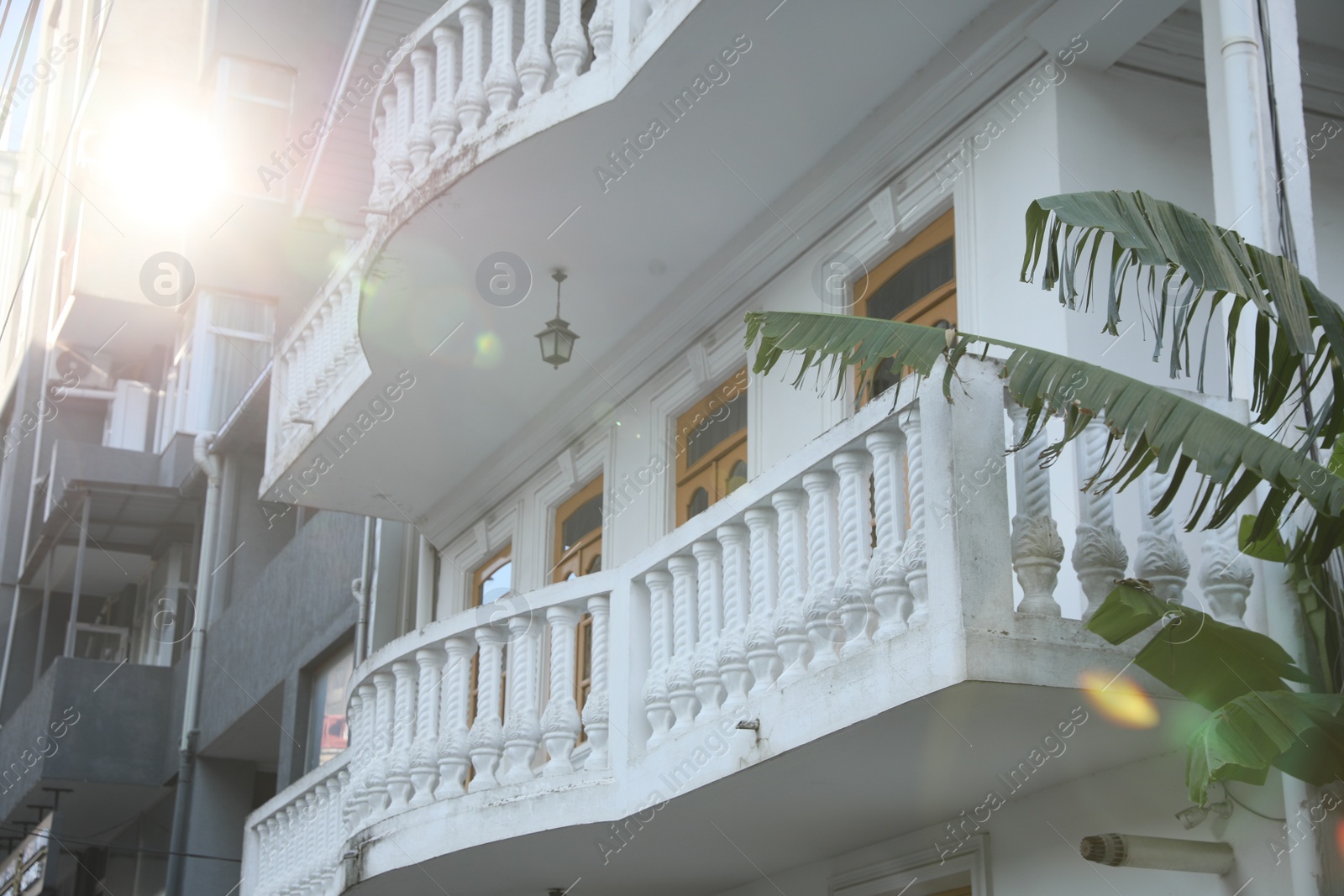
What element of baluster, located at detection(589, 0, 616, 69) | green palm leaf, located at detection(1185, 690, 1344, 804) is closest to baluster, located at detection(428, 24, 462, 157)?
baluster, located at detection(589, 0, 616, 69)

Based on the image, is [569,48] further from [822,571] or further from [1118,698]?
[1118,698]

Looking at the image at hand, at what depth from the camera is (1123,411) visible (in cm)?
532

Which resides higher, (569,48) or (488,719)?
(569,48)

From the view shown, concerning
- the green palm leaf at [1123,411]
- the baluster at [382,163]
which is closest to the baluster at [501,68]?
the baluster at [382,163]

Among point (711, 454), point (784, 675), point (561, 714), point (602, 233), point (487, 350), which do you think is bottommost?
point (784, 675)

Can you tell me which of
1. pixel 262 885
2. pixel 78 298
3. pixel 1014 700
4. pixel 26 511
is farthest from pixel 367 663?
pixel 26 511

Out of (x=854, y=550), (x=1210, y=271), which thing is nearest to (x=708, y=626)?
(x=854, y=550)

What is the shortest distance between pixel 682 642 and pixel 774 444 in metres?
2.69

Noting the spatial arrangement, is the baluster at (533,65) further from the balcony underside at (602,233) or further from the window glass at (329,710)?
the window glass at (329,710)

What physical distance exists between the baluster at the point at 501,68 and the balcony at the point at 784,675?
10.4 feet

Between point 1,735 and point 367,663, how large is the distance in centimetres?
1565

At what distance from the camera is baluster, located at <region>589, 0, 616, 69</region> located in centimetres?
960

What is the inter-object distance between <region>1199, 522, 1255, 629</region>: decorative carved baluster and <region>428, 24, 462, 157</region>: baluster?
577cm

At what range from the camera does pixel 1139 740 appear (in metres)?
6.88
